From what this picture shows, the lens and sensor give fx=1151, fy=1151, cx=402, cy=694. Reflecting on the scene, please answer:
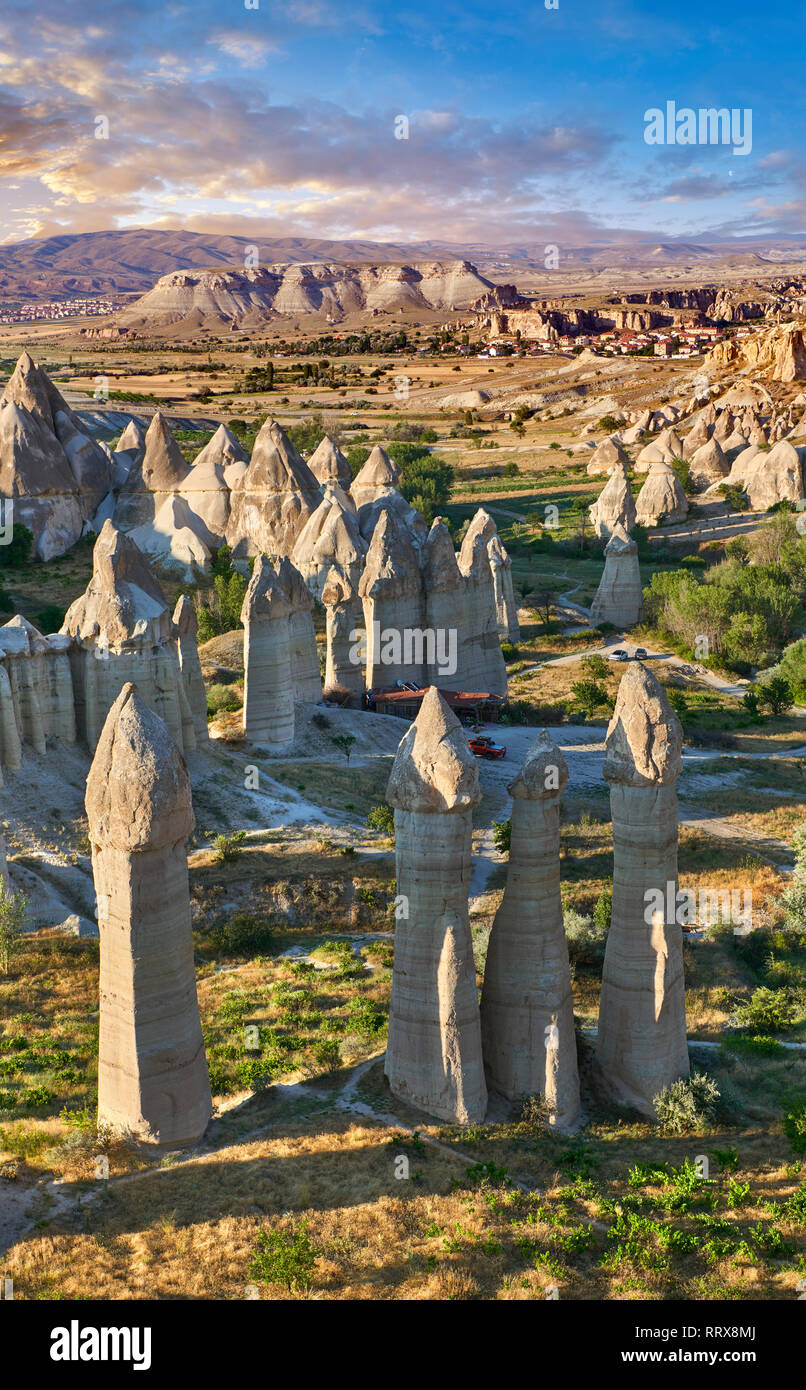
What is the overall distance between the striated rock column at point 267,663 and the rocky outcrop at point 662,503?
47.3 m

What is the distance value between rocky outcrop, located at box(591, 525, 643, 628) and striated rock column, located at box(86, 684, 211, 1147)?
129ft

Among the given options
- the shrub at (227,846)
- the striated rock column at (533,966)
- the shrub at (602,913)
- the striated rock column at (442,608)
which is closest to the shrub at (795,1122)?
the striated rock column at (533,966)

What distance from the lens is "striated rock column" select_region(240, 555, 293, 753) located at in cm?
3159

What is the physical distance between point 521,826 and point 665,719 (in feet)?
8.73

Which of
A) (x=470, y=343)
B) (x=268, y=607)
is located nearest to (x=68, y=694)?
(x=268, y=607)

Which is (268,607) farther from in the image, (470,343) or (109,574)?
(470,343)

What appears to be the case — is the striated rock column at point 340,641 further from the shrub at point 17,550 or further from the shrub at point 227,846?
the shrub at point 17,550

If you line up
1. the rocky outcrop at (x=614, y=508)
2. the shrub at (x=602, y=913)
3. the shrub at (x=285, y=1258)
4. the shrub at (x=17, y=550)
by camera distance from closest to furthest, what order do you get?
the shrub at (x=285, y=1258), the shrub at (x=602, y=913), the shrub at (x=17, y=550), the rocky outcrop at (x=614, y=508)

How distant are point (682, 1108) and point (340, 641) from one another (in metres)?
21.9

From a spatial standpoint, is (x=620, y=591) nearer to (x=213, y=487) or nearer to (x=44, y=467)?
(x=213, y=487)

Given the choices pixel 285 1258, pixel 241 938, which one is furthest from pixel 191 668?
pixel 285 1258

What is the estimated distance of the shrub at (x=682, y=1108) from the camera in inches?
710

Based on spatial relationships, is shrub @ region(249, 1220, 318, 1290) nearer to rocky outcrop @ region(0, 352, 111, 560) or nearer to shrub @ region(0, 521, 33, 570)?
shrub @ region(0, 521, 33, 570)

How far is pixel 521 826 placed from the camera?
1706cm
